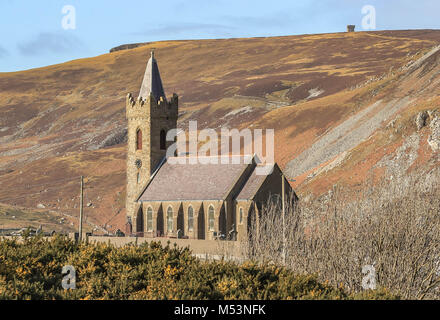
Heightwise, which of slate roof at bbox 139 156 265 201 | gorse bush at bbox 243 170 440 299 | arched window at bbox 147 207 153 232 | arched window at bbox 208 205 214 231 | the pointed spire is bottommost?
arched window at bbox 147 207 153 232

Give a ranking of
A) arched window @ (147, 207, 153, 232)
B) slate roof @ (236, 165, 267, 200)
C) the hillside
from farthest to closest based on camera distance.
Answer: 1. the hillside
2. arched window @ (147, 207, 153, 232)
3. slate roof @ (236, 165, 267, 200)

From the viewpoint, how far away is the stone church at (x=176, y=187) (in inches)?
2432

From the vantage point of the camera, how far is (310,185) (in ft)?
262

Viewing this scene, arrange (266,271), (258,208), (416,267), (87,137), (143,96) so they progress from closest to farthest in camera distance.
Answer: (266,271) → (416,267) → (258,208) → (143,96) → (87,137)

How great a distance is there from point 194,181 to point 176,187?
2196 millimetres

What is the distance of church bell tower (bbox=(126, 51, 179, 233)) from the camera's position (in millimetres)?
72938

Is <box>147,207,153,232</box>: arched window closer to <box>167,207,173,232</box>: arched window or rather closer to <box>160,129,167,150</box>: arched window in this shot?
<box>167,207,173,232</box>: arched window

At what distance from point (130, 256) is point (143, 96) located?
168ft

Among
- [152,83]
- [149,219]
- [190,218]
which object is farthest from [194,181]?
[152,83]

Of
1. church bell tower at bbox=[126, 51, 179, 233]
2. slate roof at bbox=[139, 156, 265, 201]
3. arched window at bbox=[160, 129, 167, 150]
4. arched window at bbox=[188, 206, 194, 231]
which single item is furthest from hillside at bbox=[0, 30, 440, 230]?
arched window at bbox=[188, 206, 194, 231]

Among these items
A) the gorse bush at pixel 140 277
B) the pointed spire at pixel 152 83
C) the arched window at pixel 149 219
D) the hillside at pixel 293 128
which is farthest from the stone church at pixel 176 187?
the gorse bush at pixel 140 277
